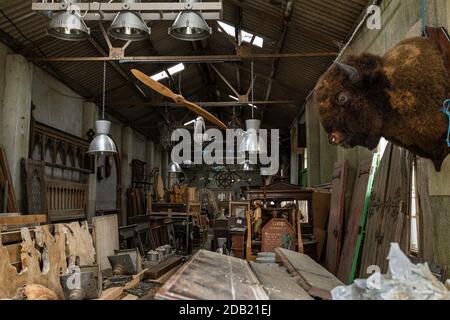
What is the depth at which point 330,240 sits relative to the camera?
695cm

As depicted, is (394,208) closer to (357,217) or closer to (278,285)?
(357,217)

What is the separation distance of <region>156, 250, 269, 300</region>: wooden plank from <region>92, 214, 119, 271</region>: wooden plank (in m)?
2.22

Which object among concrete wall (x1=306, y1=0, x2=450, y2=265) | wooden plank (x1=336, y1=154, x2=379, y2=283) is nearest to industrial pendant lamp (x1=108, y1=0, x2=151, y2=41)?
concrete wall (x1=306, y1=0, x2=450, y2=265)

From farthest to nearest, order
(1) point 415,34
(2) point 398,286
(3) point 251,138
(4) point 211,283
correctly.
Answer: (3) point 251,138
(1) point 415,34
(4) point 211,283
(2) point 398,286

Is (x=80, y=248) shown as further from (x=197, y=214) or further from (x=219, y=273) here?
(x=197, y=214)

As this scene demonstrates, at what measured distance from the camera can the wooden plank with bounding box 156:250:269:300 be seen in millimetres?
1865

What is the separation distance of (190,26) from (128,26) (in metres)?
0.72

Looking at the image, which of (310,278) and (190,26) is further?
(190,26)

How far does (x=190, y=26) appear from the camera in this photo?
4.47 m

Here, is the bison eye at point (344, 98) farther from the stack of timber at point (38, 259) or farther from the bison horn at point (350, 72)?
the stack of timber at point (38, 259)

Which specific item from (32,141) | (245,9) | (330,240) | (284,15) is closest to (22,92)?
(32,141)

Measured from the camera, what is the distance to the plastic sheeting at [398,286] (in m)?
1.87

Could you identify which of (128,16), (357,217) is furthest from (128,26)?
(357,217)
